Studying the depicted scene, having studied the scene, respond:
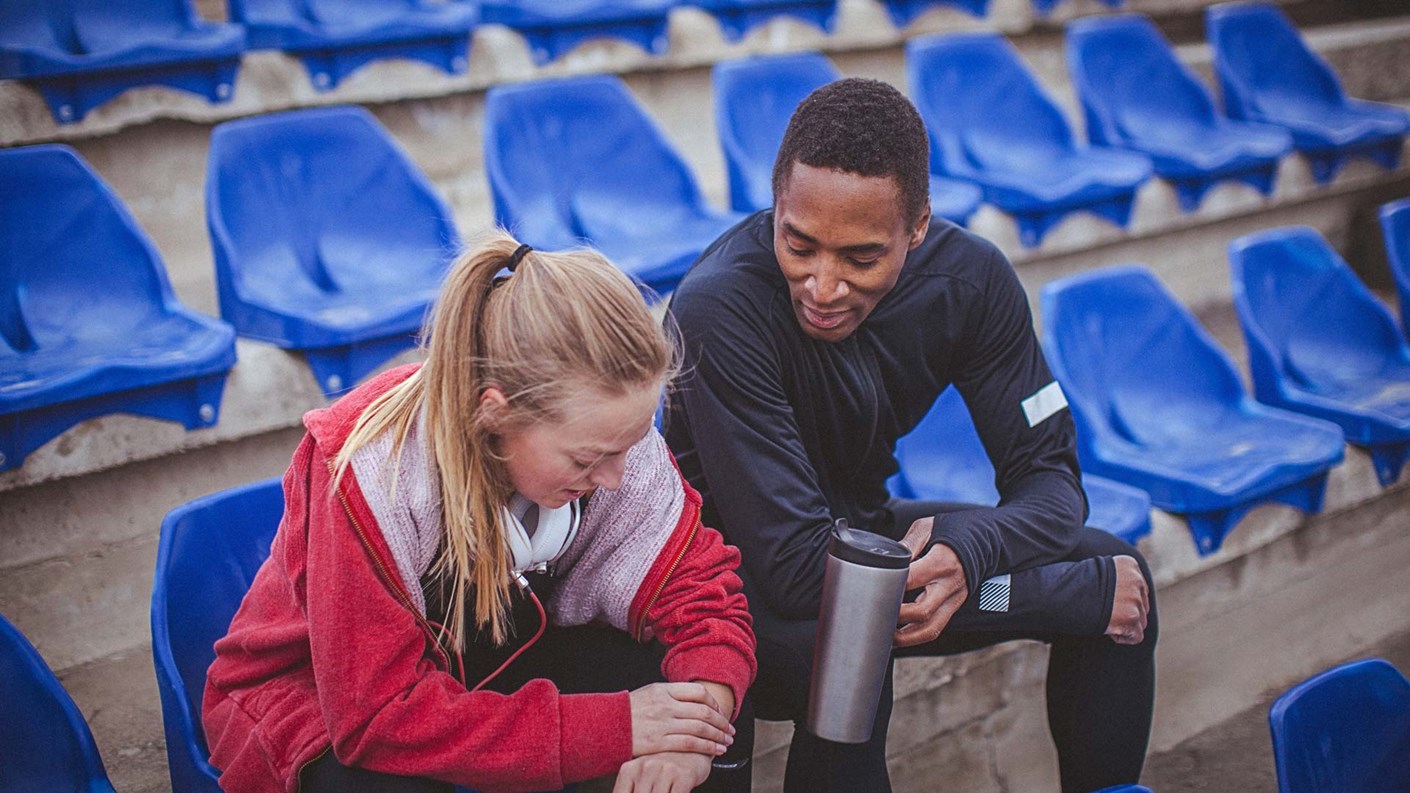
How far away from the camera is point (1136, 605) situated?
1530mm

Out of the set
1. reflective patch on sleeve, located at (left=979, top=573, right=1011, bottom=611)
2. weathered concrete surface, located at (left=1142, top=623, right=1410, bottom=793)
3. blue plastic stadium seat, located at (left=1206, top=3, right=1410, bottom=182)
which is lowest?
weathered concrete surface, located at (left=1142, top=623, right=1410, bottom=793)

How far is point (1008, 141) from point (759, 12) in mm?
840

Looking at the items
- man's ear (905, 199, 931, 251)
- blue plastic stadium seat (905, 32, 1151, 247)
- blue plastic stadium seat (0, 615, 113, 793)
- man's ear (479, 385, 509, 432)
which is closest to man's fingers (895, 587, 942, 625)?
man's ear (905, 199, 931, 251)

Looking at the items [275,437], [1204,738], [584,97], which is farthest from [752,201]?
[1204,738]

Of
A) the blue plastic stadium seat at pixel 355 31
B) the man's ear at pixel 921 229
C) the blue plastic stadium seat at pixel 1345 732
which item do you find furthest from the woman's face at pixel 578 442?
the blue plastic stadium seat at pixel 355 31

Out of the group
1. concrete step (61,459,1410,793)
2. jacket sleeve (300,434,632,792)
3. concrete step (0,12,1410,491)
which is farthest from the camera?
concrete step (0,12,1410,491)

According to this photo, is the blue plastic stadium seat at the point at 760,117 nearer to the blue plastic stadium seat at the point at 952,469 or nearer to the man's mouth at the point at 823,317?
the blue plastic stadium seat at the point at 952,469

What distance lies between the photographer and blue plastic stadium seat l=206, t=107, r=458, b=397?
2.16 m

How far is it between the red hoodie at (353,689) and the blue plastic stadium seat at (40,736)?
0.50 ft

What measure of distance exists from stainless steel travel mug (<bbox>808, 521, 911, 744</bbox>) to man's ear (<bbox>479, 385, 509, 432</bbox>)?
1.25ft

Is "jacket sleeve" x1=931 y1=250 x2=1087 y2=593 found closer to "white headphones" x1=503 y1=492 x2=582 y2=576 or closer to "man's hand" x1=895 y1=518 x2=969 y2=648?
"man's hand" x1=895 y1=518 x2=969 y2=648

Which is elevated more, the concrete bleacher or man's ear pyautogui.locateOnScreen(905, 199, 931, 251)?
man's ear pyautogui.locateOnScreen(905, 199, 931, 251)

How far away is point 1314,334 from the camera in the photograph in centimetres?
300

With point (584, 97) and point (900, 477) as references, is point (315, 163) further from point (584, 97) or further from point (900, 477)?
point (900, 477)
